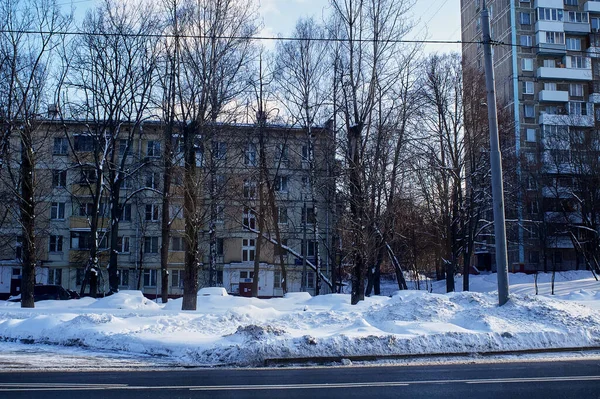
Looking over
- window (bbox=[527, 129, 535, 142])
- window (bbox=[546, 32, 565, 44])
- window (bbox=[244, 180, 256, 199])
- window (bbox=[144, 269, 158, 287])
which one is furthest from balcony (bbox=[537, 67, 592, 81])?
window (bbox=[144, 269, 158, 287])

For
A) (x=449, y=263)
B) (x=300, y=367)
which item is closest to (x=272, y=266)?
(x=449, y=263)

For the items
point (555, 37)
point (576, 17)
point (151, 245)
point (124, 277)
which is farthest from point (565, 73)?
point (124, 277)

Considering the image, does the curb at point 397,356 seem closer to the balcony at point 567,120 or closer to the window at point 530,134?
the balcony at point 567,120

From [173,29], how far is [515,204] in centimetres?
2734

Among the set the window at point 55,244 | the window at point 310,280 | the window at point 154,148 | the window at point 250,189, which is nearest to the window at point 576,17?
the window at point 310,280

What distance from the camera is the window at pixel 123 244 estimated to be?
53.1m

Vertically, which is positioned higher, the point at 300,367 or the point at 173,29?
the point at 173,29

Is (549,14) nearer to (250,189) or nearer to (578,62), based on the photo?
(578,62)

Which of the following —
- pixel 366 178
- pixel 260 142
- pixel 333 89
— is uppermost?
pixel 333 89

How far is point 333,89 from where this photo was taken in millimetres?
34781

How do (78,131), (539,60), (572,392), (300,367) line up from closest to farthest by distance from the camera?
(572,392) → (300,367) → (78,131) → (539,60)

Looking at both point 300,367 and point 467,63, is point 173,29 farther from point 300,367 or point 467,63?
point 467,63

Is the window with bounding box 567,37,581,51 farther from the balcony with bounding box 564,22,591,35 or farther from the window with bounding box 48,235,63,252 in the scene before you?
the window with bounding box 48,235,63,252

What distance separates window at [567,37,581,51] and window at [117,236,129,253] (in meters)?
49.1
